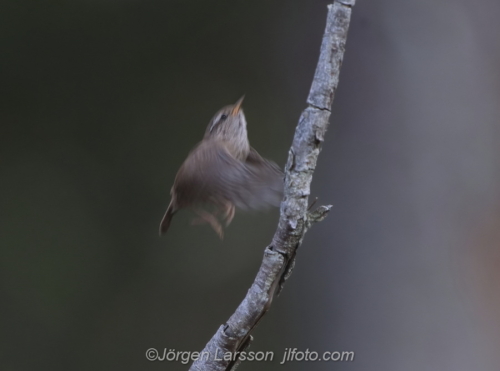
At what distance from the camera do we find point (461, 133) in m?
2.25

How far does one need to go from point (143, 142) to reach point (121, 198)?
333mm

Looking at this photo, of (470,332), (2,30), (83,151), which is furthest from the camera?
(83,151)

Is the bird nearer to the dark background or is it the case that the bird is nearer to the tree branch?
the tree branch

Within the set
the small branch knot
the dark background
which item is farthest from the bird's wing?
the dark background

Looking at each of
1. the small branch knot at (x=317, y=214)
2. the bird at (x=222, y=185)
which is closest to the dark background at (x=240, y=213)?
the bird at (x=222, y=185)

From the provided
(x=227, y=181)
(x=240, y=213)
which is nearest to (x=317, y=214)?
(x=227, y=181)

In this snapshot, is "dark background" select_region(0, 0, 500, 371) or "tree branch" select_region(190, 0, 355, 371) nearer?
"tree branch" select_region(190, 0, 355, 371)

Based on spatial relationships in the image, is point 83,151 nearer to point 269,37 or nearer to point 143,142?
point 143,142

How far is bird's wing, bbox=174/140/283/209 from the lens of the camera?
4.83 ft

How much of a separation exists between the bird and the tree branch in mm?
273

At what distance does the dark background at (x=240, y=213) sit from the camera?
224 centimetres

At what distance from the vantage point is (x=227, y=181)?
156 centimetres

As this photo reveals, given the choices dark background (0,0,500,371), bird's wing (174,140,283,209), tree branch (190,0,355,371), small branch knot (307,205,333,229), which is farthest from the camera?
dark background (0,0,500,371)

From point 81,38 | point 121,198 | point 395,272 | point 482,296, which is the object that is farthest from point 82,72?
point 482,296
